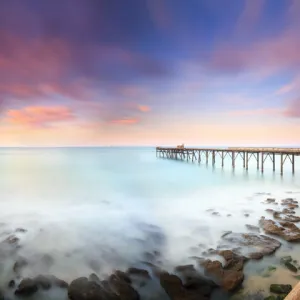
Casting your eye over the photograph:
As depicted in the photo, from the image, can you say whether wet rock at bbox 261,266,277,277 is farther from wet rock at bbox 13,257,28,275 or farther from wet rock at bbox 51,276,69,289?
wet rock at bbox 13,257,28,275

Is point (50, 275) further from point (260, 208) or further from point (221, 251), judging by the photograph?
point (260, 208)

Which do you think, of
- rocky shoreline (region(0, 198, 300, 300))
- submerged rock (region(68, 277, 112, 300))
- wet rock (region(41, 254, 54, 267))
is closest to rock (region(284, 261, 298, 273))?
rocky shoreline (region(0, 198, 300, 300))

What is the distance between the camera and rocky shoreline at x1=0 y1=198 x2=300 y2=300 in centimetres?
599

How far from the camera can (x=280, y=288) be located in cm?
595

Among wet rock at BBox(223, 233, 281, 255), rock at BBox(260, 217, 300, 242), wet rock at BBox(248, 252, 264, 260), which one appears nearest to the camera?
wet rock at BBox(248, 252, 264, 260)

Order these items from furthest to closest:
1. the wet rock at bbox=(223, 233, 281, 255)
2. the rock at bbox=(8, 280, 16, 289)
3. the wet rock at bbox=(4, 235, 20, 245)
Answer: the wet rock at bbox=(4, 235, 20, 245)
the wet rock at bbox=(223, 233, 281, 255)
the rock at bbox=(8, 280, 16, 289)

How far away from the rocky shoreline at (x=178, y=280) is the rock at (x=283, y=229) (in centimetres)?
13

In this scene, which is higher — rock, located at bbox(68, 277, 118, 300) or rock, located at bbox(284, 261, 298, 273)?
rock, located at bbox(284, 261, 298, 273)

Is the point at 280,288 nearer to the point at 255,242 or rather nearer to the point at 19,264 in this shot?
the point at 255,242

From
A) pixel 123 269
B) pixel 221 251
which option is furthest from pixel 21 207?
pixel 221 251

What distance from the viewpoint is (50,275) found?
712 cm

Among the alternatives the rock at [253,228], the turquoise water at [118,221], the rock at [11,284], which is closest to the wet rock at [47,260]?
the turquoise water at [118,221]

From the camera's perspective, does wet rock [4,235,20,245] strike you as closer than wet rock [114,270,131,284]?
No

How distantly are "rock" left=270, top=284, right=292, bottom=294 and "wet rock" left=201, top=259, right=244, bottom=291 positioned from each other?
714 mm
